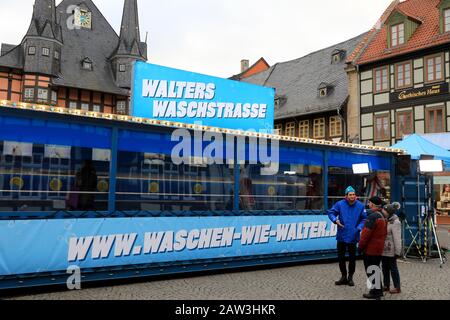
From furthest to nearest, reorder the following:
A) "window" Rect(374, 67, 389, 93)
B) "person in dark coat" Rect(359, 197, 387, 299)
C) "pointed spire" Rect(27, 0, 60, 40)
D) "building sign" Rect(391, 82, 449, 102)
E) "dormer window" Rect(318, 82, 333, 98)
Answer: "pointed spire" Rect(27, 0, 60, 40)
"dormer window" Rect(318, 82, 333, 98)
"window" Rect(374, 67, 389, 93)
"building sign" Rect(391, 82, 449, 102)
"person in dark coat" Rect(359, 197, 387, 299)

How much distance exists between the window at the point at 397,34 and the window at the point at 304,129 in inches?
313

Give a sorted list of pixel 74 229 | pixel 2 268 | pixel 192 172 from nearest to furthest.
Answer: pixel 2 268
pixel 74 229
pixel 192 172

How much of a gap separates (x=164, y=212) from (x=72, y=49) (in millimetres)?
39673

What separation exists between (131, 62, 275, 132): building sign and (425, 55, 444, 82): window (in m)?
15.5

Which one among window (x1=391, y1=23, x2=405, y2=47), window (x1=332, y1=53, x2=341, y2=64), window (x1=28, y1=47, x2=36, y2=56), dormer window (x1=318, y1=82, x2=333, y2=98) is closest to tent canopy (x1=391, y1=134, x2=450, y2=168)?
window (x1=391, y1=23, x2=405, y2=47)

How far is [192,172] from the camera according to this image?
8.97 metres

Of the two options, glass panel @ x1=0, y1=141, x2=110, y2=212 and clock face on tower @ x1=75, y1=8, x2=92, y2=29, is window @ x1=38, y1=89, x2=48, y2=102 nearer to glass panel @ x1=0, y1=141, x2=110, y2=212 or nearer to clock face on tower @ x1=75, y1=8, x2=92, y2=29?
clock face on tower @ x1=75, y1=8, x2=92, y2=29

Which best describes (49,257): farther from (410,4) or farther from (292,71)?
(292,71)

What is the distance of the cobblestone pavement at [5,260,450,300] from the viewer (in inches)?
280

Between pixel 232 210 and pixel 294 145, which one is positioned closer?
pixel 232 210

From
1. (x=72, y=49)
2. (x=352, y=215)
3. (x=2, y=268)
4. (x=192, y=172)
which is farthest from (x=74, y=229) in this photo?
(x=72, y=49)

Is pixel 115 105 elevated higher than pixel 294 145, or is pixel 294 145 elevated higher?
pixel 115 105
